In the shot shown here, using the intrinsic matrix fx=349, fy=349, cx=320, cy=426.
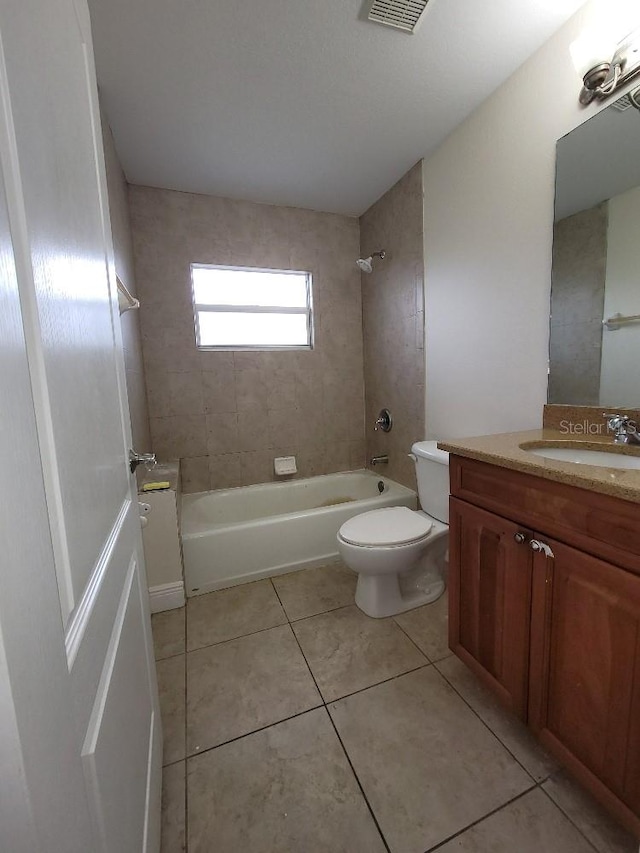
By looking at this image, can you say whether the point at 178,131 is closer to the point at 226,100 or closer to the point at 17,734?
the point at 226,100

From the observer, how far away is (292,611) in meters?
1.76

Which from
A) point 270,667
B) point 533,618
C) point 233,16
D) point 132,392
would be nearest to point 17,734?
point 533,618

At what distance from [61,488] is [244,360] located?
2.31m

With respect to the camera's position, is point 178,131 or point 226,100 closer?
point 226,100

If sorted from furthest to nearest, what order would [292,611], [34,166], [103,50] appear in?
[292,611] → [103,50] → [34,166]

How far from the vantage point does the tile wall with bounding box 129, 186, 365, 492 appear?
239 cm

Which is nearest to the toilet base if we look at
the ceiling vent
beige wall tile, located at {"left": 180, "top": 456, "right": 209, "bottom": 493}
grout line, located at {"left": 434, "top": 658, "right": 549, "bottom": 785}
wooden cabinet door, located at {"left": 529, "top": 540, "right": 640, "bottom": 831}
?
grout line, located at {"left": 434, "top": 658, "right": 549, "bottom": 785}

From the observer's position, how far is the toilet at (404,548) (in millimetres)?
1576

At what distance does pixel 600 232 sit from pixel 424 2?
1.01 meters

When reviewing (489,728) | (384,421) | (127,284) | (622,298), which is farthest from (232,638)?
(622,298)

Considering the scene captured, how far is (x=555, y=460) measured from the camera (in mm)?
953

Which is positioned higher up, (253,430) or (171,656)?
(253,430)

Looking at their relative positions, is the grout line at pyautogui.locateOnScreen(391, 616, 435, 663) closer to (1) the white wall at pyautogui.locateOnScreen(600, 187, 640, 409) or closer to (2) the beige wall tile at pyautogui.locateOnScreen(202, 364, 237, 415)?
(1) the white wall at pyautogui.locateOnScreen(600, 187, 640, 409)

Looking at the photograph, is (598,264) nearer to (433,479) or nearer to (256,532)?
(433,479)
